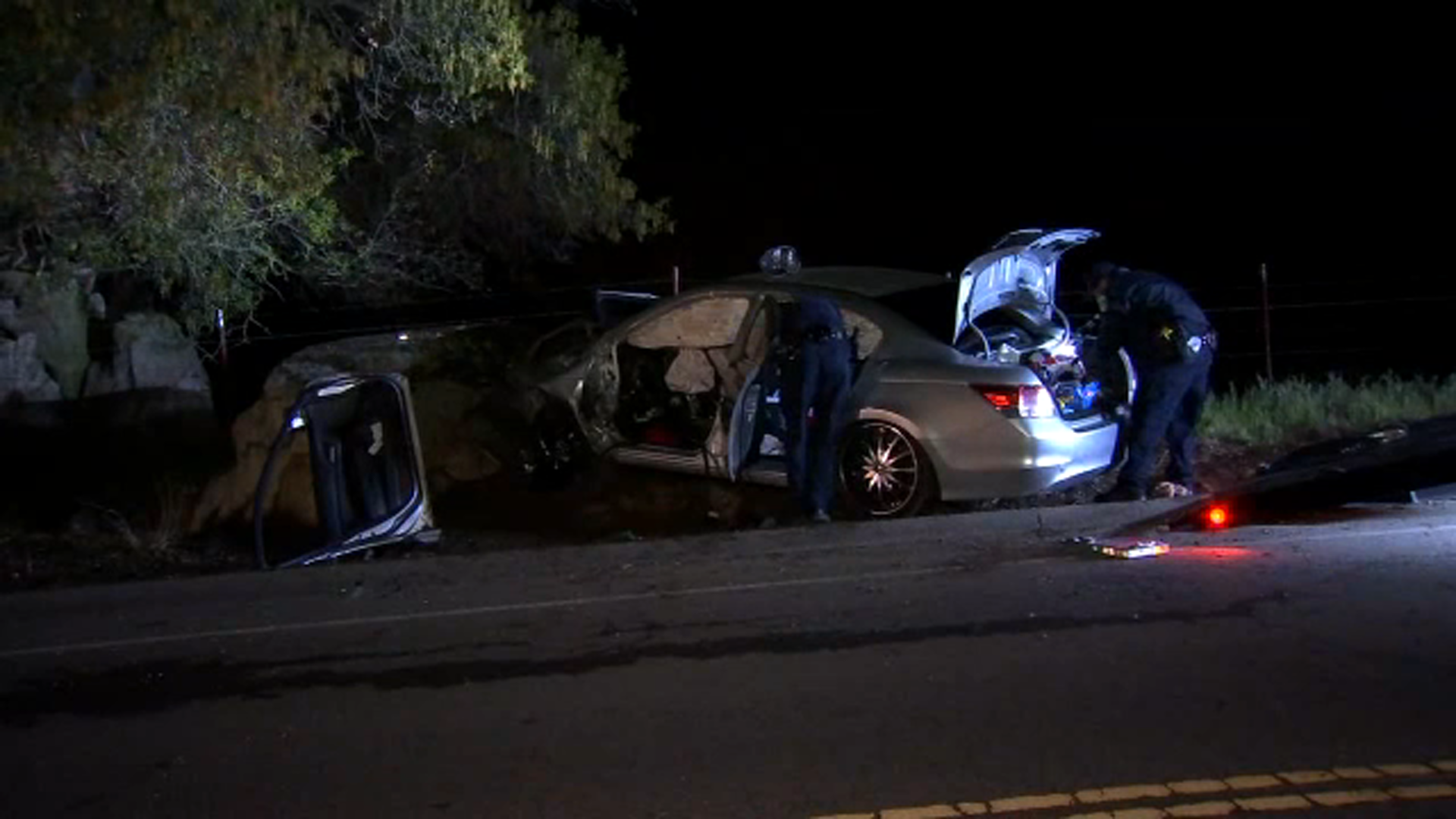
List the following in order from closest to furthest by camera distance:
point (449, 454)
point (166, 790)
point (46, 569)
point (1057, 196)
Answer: point (166, 790), point (46, 569), point (449, 454), point (1057, 196)

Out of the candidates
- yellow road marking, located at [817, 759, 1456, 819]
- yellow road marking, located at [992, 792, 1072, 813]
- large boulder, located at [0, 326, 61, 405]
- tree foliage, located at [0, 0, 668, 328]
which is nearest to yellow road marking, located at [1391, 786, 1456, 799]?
yellow road marking, located at [817, 759, 1456, 819]

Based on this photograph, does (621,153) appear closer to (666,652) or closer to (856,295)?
(856,295)

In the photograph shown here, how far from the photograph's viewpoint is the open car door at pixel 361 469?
32.3 feet

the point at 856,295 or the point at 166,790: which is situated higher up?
the point at 856,295

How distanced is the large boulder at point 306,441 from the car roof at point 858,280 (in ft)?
7.59

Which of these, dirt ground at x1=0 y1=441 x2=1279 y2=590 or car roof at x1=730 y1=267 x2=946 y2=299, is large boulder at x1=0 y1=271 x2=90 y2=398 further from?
car roof at x1=730 y1=267 x2=946 y2=299

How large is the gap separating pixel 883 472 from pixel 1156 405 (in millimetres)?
1747

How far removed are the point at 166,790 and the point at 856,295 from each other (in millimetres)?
6031

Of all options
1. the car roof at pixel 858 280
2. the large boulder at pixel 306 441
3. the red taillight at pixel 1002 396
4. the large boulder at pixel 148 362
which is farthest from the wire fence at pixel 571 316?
the red taillight at pixel 1002 396

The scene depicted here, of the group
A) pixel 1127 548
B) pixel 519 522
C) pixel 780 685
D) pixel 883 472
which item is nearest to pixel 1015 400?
pixel 883 472

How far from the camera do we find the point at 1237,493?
9375mm

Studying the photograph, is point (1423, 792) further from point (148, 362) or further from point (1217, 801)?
point (148, 362)

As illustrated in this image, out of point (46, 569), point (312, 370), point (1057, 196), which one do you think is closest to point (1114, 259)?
point (1057, 196)

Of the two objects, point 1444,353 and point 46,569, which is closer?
point 46,569
